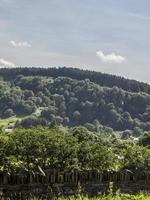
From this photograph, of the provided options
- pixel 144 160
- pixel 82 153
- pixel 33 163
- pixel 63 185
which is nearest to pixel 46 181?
pixel 63 185

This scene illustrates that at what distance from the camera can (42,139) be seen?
20938 millimetres

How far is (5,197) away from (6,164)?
1.61 m

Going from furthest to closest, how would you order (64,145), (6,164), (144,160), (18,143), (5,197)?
1. (144,160)
2. (64,145)
3. (18,143)
4. (6,164)
5. (5,197)

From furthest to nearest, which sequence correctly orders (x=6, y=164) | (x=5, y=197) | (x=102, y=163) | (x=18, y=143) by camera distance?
(x=102, y=163) < (x=18, y=143) < (x=6, y=164) < (x=5, y=197)

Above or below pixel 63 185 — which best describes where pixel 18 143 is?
above

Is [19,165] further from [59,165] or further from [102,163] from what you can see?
[102,163]

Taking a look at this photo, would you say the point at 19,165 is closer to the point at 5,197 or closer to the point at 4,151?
the point at 4,151

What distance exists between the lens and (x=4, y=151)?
19016 mm

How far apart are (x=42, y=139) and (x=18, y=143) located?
135 cm

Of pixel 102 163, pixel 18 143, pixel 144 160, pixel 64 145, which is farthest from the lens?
pixel 144 160

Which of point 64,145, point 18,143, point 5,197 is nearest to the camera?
Answer: point 5,197

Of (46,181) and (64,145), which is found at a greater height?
(64,145)

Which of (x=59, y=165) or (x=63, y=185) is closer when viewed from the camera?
(x=63, y=185)

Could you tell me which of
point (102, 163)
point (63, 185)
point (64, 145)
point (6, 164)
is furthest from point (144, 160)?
point (6, 164)
